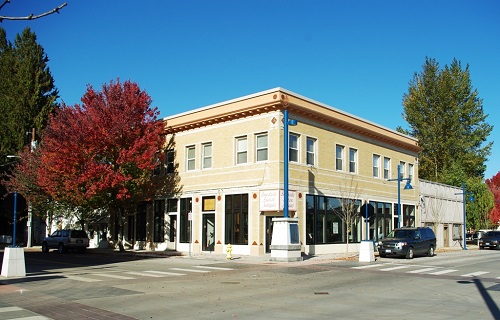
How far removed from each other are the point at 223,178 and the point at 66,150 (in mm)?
9664

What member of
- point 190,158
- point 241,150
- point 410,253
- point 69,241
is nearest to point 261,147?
point 241,150

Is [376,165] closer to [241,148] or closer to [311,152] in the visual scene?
[311,152]

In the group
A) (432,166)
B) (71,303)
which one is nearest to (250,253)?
(71,303)

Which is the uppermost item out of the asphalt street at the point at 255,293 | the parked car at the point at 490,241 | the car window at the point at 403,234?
the car window at the point at 403,234

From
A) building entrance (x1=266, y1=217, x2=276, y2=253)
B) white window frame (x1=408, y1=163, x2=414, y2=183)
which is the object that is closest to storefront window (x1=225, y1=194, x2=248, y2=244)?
building entrance (x1=266, y1=217, x2=276, y2=253)

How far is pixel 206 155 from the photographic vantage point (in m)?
32.9

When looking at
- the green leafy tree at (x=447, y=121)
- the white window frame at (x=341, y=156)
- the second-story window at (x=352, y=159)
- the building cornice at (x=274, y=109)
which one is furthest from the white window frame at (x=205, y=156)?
the green leafy tree at (x=447, y=121)

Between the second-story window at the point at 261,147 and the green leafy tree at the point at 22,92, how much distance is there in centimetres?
2440

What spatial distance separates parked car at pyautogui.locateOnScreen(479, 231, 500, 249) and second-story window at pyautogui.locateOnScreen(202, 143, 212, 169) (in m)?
26.5

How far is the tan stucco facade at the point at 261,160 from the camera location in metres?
28.6

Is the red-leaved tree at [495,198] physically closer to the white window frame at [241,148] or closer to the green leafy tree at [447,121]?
the green leafy tree at [447,121]

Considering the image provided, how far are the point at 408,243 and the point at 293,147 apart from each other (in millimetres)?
8405

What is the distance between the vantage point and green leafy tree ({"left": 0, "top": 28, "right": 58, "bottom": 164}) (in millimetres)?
44375

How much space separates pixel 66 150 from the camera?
29.8 meters
